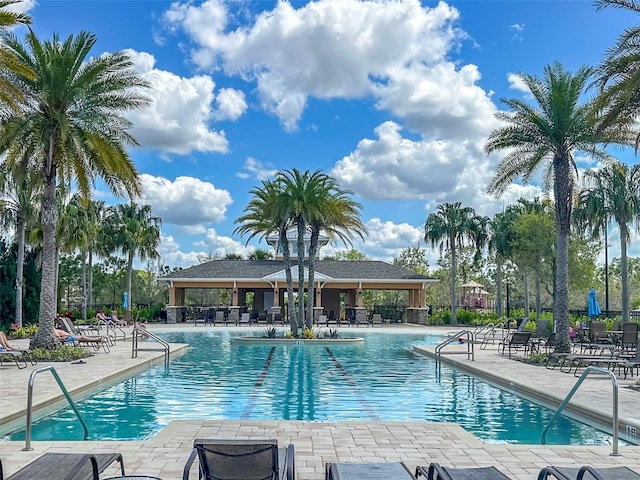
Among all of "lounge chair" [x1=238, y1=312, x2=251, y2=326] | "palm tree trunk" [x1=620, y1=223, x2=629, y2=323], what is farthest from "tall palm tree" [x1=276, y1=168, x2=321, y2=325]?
"palm tree trunk" [x1=620, y1=223, x2=629, y2=323]

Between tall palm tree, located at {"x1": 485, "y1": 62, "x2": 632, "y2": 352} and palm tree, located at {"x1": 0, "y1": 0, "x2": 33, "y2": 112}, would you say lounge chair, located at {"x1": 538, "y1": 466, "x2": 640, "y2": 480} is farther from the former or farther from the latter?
tall palm tree, located at {"x1": 485, "y1": 62, "x2": 632, "y2": 352}

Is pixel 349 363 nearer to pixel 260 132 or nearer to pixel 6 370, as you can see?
pixel 6 370

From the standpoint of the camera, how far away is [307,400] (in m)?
12.2

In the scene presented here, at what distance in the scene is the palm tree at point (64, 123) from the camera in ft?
54.7

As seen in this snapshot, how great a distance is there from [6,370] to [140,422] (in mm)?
6130

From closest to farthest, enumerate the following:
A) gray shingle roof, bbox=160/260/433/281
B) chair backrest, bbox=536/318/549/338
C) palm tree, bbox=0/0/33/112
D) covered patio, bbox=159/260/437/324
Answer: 1. palm tree, bbox=0/0/33/112
2. chair backrest, bbox=536/318/549/338
3. covered patio, bbox=159/260/437/324
4. gray shingle roof, bbox=160/260/433/281

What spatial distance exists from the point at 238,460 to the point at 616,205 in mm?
31772

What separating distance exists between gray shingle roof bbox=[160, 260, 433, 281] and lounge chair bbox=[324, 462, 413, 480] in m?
38.6

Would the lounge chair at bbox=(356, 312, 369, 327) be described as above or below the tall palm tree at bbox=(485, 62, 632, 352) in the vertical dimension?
below

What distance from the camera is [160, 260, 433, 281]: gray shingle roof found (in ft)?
145

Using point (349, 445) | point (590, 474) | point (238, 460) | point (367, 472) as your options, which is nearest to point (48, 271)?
point (349, 445)

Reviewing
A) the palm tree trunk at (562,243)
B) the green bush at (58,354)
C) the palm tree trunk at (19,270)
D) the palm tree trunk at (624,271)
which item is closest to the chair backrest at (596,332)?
the palm tree trunk at (562,243)

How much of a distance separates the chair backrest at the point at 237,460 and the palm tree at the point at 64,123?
13267 millimetres

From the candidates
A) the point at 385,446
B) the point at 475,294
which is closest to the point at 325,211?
the point at 385,446
